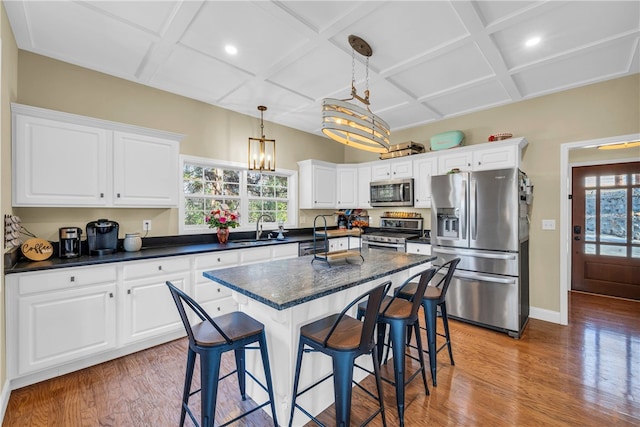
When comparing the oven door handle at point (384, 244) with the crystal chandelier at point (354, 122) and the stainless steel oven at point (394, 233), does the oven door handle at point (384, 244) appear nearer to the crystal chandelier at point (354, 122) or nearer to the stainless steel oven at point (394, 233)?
the stainless steel oven at point (394, 233)

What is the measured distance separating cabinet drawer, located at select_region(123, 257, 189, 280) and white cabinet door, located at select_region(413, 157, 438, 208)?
333cm

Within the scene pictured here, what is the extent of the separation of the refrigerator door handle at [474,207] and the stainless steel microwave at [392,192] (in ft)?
3.66

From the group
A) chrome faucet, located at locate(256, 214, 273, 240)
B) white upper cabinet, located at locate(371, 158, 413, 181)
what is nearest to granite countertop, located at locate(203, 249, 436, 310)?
chrome faucet, located at locate(256, 214, 273, 240)

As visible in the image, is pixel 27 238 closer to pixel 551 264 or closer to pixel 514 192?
pixel 514 192

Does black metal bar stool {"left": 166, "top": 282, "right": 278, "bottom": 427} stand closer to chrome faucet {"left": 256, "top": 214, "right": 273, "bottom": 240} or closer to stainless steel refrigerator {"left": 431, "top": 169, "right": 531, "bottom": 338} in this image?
chrome faucet {"left": 256, "top": 214, "right": 273, "bottom": 240}

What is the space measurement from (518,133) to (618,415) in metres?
3.12

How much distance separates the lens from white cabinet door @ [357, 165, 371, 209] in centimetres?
504

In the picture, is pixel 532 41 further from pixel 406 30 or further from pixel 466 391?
pixel 466 391

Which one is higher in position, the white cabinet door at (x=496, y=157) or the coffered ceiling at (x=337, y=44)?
the coffered ceiling at (x=337, y=44)

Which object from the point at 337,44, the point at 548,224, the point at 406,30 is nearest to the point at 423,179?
the point at 548,224

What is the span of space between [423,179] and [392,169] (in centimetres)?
59

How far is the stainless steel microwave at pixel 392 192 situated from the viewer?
14.7 feet

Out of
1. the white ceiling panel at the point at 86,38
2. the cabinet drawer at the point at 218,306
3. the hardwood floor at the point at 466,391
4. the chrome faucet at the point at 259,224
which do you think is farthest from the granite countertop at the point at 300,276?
the white ceiling panel at the point at 86,38

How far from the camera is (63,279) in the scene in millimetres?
2289
